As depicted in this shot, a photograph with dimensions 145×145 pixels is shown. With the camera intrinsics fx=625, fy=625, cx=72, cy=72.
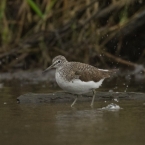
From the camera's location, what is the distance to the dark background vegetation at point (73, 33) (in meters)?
12.7

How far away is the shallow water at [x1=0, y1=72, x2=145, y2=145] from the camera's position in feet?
19.0

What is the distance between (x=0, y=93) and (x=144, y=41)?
444cm

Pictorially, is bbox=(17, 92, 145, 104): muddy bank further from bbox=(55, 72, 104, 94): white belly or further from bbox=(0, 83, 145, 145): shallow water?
bbox=(55, 72, 104, 94): white belly

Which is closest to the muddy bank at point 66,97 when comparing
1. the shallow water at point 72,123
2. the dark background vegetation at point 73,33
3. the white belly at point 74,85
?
the shallow water at point 72,123

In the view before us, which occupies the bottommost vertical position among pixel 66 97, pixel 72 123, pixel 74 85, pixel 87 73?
pixel 66 97

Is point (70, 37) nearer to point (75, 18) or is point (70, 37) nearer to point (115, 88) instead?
point (75, 18)

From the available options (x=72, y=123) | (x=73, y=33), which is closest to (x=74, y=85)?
(x=72, y=123)

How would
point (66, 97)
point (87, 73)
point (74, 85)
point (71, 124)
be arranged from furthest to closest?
point (66, 97), point (87, 73), point (74, 85), point (71, 124)

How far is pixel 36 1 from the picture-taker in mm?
13445

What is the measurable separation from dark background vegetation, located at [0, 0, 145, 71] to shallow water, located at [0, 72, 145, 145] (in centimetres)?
413

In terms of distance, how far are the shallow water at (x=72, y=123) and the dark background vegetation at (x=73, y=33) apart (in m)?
4.13

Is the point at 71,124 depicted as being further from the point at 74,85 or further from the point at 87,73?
the point at 87,73

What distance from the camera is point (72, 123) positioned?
6.72 metres

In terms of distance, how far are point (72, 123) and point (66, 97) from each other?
74.5 inches
